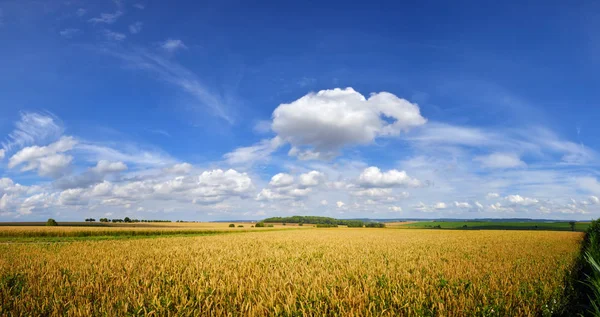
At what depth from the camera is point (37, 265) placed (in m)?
11.0

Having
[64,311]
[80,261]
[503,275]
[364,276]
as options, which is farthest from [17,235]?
[503,275]

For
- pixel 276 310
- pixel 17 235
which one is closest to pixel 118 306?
pixel 276 310

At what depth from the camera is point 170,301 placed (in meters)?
6.11

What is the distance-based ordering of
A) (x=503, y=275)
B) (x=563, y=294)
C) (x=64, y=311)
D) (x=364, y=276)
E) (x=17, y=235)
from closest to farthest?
(x=64, y=311), (x=563, y=294), (x=364, y=276), (x=503, y=275), (x=17, y=235)

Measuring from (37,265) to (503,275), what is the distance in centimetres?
1564

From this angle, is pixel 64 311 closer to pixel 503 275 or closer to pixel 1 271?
pixel 1 271

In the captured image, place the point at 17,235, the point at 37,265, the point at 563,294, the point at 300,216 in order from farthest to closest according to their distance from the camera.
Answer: the point at 300,216 → the point at 17,235 → the point at 37,265 → the point at 563,294

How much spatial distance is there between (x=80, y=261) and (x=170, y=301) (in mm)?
8414

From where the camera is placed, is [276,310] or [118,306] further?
[118,306]

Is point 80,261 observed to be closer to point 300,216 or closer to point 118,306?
point 118,306

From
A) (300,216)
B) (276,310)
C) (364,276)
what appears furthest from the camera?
(300,216)

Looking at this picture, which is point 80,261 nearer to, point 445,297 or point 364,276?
point 364,276

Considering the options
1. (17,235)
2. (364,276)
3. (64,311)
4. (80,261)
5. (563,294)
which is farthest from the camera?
(17,235)

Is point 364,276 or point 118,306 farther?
point 364,276
